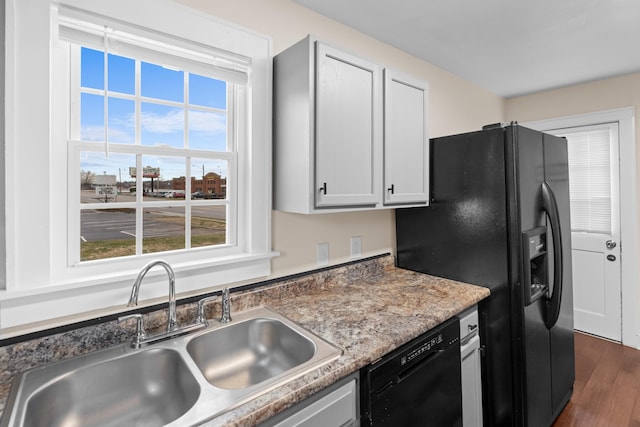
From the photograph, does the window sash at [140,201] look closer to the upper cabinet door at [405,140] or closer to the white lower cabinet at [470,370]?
the upper cabinet door at [405,140]

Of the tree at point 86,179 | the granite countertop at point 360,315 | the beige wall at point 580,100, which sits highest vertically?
the beige wall at point 580,100

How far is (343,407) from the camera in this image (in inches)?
42.8

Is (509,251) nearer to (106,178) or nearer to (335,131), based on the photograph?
(335,131)

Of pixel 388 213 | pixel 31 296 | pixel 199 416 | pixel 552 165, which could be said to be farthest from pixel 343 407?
pixel 552 165

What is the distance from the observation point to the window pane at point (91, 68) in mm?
1289

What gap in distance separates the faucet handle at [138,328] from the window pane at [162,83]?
0.94 meters

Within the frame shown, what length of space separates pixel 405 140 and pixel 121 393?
175 centimetres

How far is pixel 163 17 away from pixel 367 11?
112 cm

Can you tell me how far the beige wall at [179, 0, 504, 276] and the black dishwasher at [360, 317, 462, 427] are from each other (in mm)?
748

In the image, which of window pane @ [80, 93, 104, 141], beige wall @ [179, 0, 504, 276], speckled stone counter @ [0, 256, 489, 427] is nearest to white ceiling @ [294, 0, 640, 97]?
→ beige wall @ [179, 0, 504, 276]

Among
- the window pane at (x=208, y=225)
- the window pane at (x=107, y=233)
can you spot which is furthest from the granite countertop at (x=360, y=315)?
the window pane at (x=107, y=233)

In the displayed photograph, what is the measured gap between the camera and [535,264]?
1971 millimetres

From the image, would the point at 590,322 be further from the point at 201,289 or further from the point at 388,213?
the point at 201,289

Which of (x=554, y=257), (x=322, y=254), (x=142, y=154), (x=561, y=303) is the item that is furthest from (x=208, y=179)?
(x=561, y=303)
